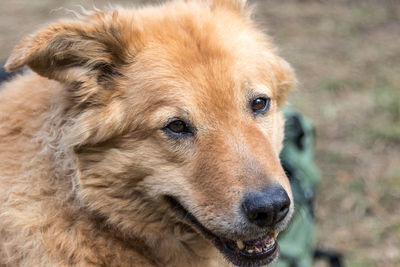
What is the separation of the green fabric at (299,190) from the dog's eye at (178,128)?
173 cm

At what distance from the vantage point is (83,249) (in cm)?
297

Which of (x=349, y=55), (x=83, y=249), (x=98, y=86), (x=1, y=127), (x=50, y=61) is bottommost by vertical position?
(x=349, y=55)

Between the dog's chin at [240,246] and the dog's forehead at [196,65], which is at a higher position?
the dog's forehead at [196,65]

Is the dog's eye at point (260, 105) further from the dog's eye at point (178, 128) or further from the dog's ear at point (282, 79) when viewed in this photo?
the dog's eye at point (178, 128)

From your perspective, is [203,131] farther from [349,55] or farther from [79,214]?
[349,55]

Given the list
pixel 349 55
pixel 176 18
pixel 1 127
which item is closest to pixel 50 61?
pixel 1 127

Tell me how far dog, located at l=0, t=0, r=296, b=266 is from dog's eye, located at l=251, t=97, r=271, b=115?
0.01 m

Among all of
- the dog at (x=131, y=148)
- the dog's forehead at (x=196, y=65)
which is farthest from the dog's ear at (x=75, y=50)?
the dog's forehead at (x=196, y=65)

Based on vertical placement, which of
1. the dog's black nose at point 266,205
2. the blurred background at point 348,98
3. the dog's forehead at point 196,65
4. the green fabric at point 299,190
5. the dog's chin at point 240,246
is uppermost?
the dog's forehead at point 196,65

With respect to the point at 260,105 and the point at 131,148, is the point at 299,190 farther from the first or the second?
the point at 131,148

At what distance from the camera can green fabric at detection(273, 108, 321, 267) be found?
Answer: 4.48 m

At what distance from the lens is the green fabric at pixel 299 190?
14.7 feet

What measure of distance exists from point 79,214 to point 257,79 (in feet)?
4.35

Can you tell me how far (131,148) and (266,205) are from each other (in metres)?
0.86
